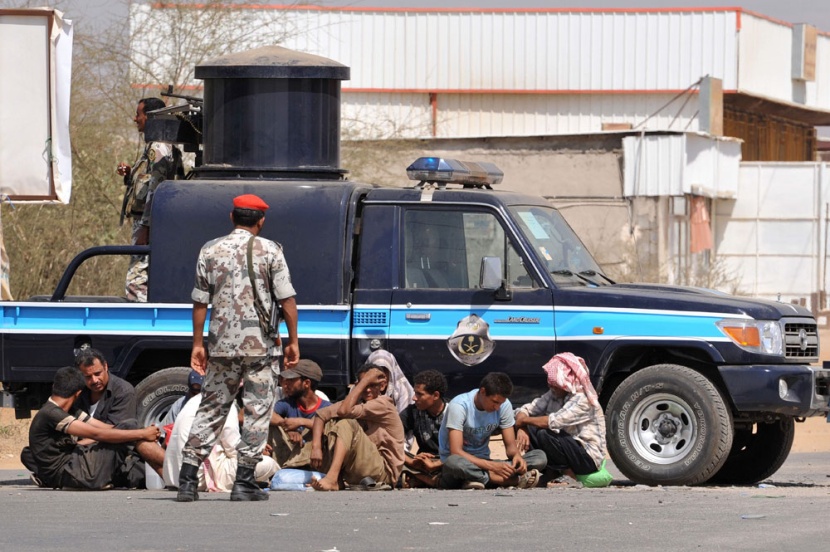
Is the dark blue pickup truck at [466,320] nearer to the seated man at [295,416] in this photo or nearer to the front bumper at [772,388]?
the front bumper at [772,388]

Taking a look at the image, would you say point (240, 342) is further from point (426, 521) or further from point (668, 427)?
point (668, 427)

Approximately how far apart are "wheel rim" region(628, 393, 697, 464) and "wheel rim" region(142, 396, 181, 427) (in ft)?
10.9

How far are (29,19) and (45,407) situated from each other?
15.0 feet

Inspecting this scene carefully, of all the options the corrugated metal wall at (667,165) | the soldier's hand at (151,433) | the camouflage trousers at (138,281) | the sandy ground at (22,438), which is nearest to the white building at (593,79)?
the corrugated metal wall at (667,165)

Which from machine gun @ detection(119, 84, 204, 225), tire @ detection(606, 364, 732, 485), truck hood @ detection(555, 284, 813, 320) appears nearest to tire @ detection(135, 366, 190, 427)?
machine gun @ detection(119, 84, 204, 225)

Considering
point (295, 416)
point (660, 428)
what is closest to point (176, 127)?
point (295, 416)

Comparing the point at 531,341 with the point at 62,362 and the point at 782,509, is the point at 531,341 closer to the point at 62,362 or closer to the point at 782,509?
the point at 782,509

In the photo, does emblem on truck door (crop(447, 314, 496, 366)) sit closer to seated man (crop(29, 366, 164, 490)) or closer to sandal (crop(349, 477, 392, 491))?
sandal (crop(349, 477, 392, 491))

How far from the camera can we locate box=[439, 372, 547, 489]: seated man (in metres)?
10.1

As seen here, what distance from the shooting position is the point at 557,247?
10.9 metres

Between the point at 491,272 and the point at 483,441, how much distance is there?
1.18 meters

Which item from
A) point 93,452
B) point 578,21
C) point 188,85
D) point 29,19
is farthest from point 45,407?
point 578,21

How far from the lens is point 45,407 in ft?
32.5

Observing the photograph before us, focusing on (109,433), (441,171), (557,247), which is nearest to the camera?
(109,433)
